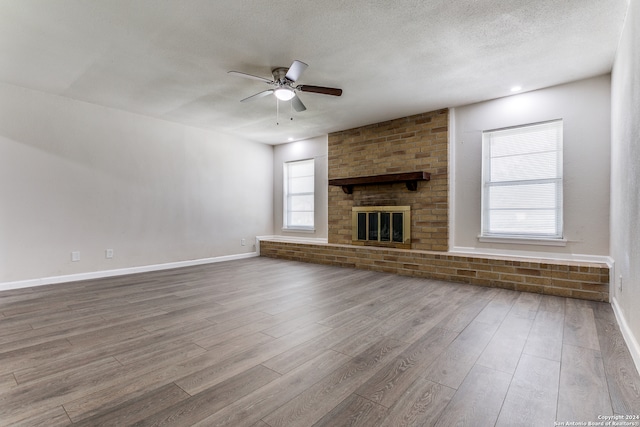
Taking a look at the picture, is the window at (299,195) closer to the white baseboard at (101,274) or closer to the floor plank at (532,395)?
the white baseboard at (101,274)

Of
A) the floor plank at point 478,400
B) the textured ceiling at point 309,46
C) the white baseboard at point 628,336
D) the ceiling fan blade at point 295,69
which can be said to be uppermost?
the textured ceiling at point 309,46

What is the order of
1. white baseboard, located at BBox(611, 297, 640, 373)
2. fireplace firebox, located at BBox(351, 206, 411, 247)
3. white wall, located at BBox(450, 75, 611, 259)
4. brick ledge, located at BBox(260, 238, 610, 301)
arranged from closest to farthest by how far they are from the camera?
white baseboard, located at BBox(611, 297, 640, 373), brick ledge, located at BBox(260, 238, 610, 301), white wall, located at BBox(450, 75, 611, 259), fireplace firebox, located at BBox(351, 206, 411, 247)

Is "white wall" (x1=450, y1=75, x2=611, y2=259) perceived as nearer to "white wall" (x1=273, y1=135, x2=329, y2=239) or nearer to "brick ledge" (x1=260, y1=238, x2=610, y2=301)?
"brick ledge" (x1=260, y1=238, x2=610, y2=301)

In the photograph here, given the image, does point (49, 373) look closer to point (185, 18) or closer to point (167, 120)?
point (185, 18)

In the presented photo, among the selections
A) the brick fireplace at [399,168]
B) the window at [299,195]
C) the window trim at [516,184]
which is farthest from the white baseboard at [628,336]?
the window at [299,195]

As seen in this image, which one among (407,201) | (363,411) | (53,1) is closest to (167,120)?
(53,1)

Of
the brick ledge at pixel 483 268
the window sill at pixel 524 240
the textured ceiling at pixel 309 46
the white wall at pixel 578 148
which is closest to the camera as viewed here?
the textured ceiling at pixel 309 46

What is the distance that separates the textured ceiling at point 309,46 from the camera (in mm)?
2443

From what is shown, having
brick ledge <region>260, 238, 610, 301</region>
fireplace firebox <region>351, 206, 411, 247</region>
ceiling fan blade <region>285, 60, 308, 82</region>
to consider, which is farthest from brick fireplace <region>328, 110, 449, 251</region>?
ceiling fan blade <region>285, 60, 308, 82</region>

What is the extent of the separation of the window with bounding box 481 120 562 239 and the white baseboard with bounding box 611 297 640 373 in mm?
1361

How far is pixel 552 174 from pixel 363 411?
4035mm

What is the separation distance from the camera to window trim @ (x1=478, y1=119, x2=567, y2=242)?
390 centimetres

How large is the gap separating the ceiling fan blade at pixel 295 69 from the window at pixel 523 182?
2.97 m

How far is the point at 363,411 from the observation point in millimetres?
1456
